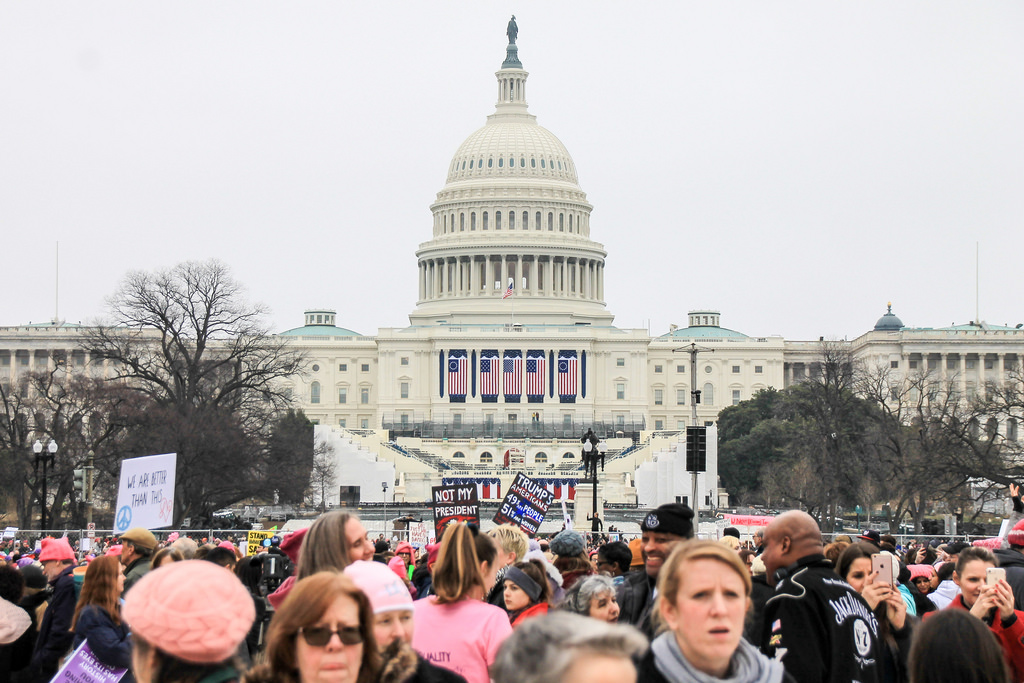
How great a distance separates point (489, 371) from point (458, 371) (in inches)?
97.8

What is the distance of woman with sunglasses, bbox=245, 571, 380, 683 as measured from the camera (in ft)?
20.6

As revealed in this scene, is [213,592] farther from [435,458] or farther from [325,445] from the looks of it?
[435,458]

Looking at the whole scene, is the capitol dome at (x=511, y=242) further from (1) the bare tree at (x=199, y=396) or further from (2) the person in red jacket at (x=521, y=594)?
(2) the person in red jacket at (x=521, y=594)

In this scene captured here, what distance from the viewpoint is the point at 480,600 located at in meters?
9.01

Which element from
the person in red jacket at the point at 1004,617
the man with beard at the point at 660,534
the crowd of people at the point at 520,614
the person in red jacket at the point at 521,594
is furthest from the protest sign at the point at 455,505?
the person in red jacket at the point at 1004,617

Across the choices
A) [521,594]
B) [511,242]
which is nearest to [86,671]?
[521,594]

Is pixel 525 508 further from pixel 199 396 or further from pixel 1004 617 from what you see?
pixel 199 396

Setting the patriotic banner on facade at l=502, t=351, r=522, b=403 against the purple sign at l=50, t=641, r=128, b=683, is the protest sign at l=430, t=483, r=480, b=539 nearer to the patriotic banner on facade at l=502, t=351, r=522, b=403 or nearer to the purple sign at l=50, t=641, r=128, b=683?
the purple sign at l=50, t=641, r=128, b=683

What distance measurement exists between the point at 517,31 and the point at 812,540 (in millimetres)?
148381

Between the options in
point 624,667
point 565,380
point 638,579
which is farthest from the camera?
point 565,380

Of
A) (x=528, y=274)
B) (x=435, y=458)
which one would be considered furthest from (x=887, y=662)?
(x=528, y=274)

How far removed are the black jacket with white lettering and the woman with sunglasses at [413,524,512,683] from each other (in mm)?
1432

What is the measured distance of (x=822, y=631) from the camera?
8250 mm

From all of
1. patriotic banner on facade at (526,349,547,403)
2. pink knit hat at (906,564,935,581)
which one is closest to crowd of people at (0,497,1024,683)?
pink knit hat at (906,564,935,581)
